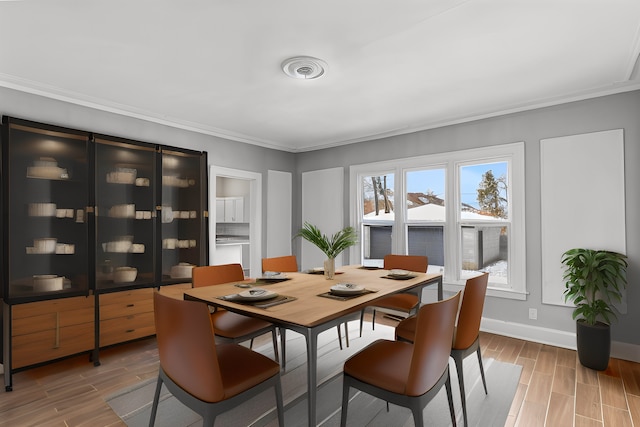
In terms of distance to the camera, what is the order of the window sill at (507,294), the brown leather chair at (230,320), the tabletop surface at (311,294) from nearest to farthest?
the tabletop surface at (311,294), the brown leather chair at (230,320), the window sill at (507,294)

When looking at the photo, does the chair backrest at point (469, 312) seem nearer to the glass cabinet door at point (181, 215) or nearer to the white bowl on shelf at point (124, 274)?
the glass cabinet door at point (181, 215)

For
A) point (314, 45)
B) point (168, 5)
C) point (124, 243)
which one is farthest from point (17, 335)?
point (314, 45)

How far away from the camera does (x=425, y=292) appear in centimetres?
445

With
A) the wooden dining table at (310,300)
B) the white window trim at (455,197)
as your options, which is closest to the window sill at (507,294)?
the white window trim at (455,197)

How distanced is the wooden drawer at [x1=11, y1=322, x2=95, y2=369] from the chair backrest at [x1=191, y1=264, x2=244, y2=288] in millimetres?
1285

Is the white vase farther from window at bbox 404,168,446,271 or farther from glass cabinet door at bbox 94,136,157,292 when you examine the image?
window at bbox 404,168,446,271

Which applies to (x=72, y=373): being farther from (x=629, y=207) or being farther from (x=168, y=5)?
(x=629, y=207)

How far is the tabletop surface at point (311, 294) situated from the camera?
1766 millimetres

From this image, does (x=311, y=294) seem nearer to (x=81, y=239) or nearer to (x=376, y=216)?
(x=81, y=239)

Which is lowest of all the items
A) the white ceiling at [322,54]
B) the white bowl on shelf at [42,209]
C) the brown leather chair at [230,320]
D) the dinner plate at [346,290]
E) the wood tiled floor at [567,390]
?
the wood tiled floor at [567,390]

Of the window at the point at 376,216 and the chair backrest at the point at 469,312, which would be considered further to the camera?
the window at the point at 376,216

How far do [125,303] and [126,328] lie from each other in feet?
0.82

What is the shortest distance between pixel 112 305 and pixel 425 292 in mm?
3557

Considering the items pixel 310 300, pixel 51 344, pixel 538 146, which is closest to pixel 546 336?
pixel 538 146
